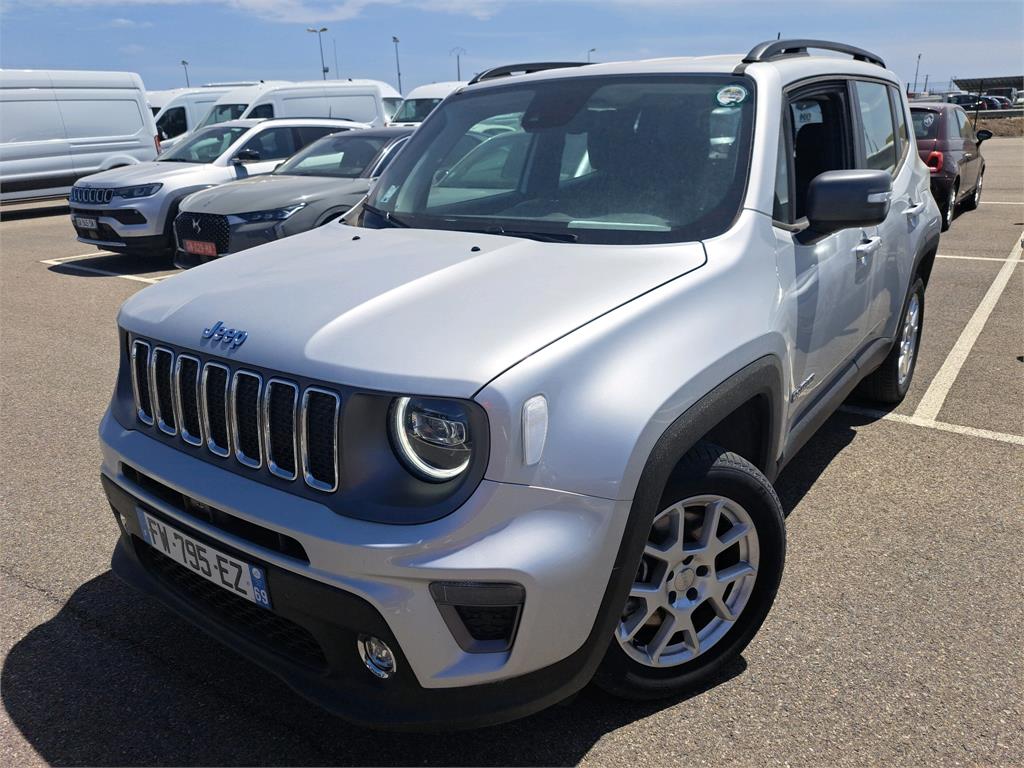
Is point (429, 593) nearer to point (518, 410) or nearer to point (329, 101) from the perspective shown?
Answer: point (518, 410)

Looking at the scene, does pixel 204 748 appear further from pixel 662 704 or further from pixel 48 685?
pixel 662 704

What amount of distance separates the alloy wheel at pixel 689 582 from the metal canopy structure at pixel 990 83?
7513 cm

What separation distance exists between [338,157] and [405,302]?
743 centimetres

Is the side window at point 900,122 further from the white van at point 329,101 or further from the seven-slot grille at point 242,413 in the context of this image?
the white van at point 329,101

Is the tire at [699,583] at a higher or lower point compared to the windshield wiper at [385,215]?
lower

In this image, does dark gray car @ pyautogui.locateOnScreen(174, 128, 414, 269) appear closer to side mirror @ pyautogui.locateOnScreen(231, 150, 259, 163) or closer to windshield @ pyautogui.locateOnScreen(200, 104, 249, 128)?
side mirror @ pyautogui.locateOnScreen(231, 150, 259, 163)

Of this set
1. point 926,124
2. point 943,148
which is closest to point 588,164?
point 943,148

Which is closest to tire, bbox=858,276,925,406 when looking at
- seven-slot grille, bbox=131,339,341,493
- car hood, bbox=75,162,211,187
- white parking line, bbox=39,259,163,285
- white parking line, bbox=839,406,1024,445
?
white parking line, bbox=839,406,1024,445

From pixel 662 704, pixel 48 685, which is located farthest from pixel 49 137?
pixel 662 704

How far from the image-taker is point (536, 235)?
289 centimetres

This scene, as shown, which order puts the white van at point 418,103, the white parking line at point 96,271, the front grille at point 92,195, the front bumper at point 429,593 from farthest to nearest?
the white van at point 418,103
the front grille at point 92,195
the white parking line at point 96,271
the front bumper at point 429,593

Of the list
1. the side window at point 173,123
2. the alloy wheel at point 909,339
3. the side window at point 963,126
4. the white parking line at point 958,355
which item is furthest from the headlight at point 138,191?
the side window at point 173,123

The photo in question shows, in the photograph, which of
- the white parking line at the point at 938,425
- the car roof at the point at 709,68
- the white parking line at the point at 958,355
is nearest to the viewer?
the car roof at the point at 709,68

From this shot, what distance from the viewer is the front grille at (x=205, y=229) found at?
26.1 ft
